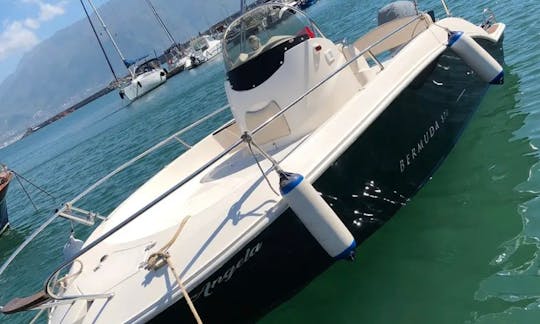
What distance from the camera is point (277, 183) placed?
4.31 metres

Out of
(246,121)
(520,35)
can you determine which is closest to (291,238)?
(246,121)

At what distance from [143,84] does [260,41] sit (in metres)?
51.1

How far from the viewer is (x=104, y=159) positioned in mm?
23094

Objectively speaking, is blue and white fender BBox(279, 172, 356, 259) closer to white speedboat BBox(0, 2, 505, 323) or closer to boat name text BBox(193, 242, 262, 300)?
white speedboat BBox(0, 2, 505, 323)

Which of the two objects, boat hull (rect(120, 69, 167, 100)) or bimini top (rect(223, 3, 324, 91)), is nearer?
bimini top (rect(223, 3, 324, 91))

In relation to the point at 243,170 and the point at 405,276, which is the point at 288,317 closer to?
the point at 405,276

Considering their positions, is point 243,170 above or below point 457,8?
above

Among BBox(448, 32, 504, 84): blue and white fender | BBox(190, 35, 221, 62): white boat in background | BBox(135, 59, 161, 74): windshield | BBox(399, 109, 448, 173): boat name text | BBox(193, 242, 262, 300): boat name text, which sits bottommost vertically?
BBox(399, 109, 448, 173): boat name text

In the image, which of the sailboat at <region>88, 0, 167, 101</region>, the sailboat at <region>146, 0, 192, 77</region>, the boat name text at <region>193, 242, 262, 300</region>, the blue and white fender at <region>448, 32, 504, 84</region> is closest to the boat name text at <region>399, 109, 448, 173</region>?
the blue and white fender at <region>448, 32, 504, 84</region>

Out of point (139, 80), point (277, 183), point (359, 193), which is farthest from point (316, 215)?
point (139, 80)

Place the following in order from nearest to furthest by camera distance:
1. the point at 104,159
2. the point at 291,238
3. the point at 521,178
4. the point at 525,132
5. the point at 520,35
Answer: the point at 291,238
the point at 521,178
the point at 525,132
the point at 520,35
the point at 104,159

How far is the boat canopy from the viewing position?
6004 millimetres

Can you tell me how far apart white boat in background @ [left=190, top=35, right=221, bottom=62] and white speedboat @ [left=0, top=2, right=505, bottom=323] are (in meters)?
52.0

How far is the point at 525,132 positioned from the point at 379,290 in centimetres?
336
